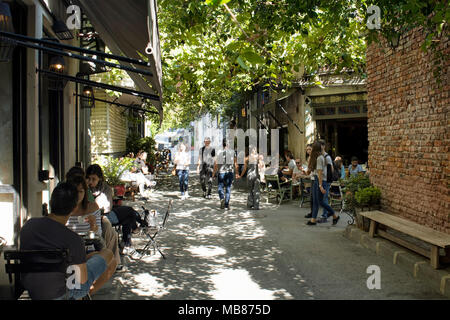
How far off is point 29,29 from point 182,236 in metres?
4.83

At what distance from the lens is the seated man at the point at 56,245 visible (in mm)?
3797

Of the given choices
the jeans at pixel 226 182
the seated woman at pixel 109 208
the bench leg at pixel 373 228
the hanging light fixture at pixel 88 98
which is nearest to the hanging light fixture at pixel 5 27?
the seated woman at pixel 109 208

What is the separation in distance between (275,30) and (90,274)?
560cm

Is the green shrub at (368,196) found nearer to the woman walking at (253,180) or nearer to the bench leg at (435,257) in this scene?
the bench leg at (435,257)

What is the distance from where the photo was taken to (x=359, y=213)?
864cm

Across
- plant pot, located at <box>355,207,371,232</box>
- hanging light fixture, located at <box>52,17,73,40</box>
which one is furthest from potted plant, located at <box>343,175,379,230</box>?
hanging light fixture, located at <box>52,17,73,40</box>

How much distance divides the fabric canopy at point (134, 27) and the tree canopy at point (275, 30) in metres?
0.61

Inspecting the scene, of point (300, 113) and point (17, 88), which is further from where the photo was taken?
point (300, 113)

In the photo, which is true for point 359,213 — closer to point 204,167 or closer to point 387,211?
point 387,211

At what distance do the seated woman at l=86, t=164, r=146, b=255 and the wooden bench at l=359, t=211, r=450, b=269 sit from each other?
156 inches

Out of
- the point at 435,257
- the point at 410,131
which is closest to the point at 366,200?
the point at 410,131

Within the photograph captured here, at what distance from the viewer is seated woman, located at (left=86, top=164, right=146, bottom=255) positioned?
676 cm

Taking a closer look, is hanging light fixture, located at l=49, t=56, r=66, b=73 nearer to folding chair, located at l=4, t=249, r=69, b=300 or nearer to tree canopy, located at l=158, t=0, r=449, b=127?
tree canopy, located at l=158, t=0, r=449, b=127
